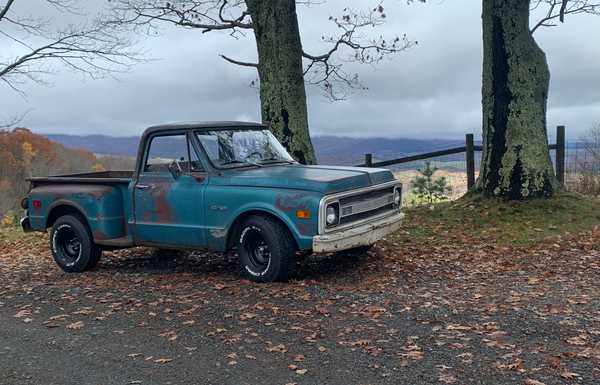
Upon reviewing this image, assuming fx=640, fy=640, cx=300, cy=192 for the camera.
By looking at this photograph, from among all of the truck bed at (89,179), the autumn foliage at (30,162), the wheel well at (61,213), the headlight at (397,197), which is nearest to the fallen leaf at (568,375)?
the headlight at (397,197)

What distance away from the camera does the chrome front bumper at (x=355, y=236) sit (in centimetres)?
719

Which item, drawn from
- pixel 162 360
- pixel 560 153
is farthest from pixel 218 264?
pixel 560 153

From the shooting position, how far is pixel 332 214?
734 cm

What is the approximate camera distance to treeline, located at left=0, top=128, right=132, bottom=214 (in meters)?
→ 47.8

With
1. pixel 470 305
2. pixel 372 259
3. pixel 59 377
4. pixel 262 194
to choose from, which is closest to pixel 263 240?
pixel 262 194

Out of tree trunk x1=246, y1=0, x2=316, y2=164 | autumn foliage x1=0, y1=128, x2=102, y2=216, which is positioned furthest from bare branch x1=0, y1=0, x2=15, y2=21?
autumn foliage x1=0, y1=128, x2=102, y2=216

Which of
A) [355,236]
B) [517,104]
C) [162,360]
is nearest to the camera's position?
[162,360]

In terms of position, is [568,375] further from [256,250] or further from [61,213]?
[61,213]

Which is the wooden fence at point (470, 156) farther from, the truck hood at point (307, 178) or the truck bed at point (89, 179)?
the truck hood at point (307, 178)

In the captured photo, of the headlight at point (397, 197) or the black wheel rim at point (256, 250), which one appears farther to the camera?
the headlight at point (397, 197)

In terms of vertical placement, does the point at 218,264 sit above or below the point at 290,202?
below

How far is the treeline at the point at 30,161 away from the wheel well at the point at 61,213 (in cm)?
3681

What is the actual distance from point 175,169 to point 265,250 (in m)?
1.67

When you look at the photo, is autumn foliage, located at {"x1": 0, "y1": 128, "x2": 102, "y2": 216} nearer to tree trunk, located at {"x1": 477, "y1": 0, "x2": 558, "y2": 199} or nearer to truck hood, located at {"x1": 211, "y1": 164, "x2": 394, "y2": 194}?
tree trunk, located at {"x1": 477, "y1": 0, "x2": 558, "y2": 199}
